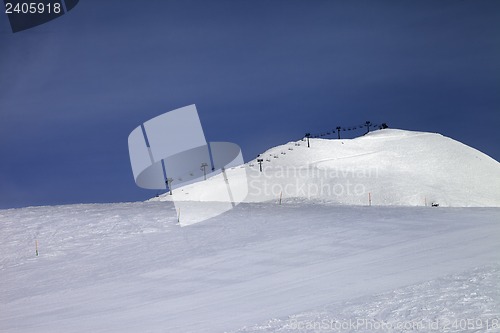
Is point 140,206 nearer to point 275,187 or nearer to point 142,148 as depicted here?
point 142,148

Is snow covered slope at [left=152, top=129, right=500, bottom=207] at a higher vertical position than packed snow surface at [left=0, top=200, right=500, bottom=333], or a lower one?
lower

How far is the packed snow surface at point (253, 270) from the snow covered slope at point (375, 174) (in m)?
21.5

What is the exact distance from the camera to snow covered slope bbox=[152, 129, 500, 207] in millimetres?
53844

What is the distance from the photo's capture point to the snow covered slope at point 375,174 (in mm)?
53844

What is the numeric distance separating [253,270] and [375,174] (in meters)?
51.7

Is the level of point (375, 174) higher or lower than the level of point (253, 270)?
lower

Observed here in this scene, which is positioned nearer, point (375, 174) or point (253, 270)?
point (253, 270)

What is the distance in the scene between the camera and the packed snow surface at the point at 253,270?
10.2m

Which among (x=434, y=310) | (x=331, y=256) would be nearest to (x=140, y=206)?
(x=331, y=256)

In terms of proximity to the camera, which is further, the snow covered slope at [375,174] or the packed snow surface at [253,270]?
the snow covered slope at [375,174]

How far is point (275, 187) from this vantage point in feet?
209

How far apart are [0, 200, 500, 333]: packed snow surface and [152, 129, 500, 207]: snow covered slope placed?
21.5 metres

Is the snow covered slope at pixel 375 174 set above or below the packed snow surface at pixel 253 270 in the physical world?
below

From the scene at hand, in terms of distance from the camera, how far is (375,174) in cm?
6575
